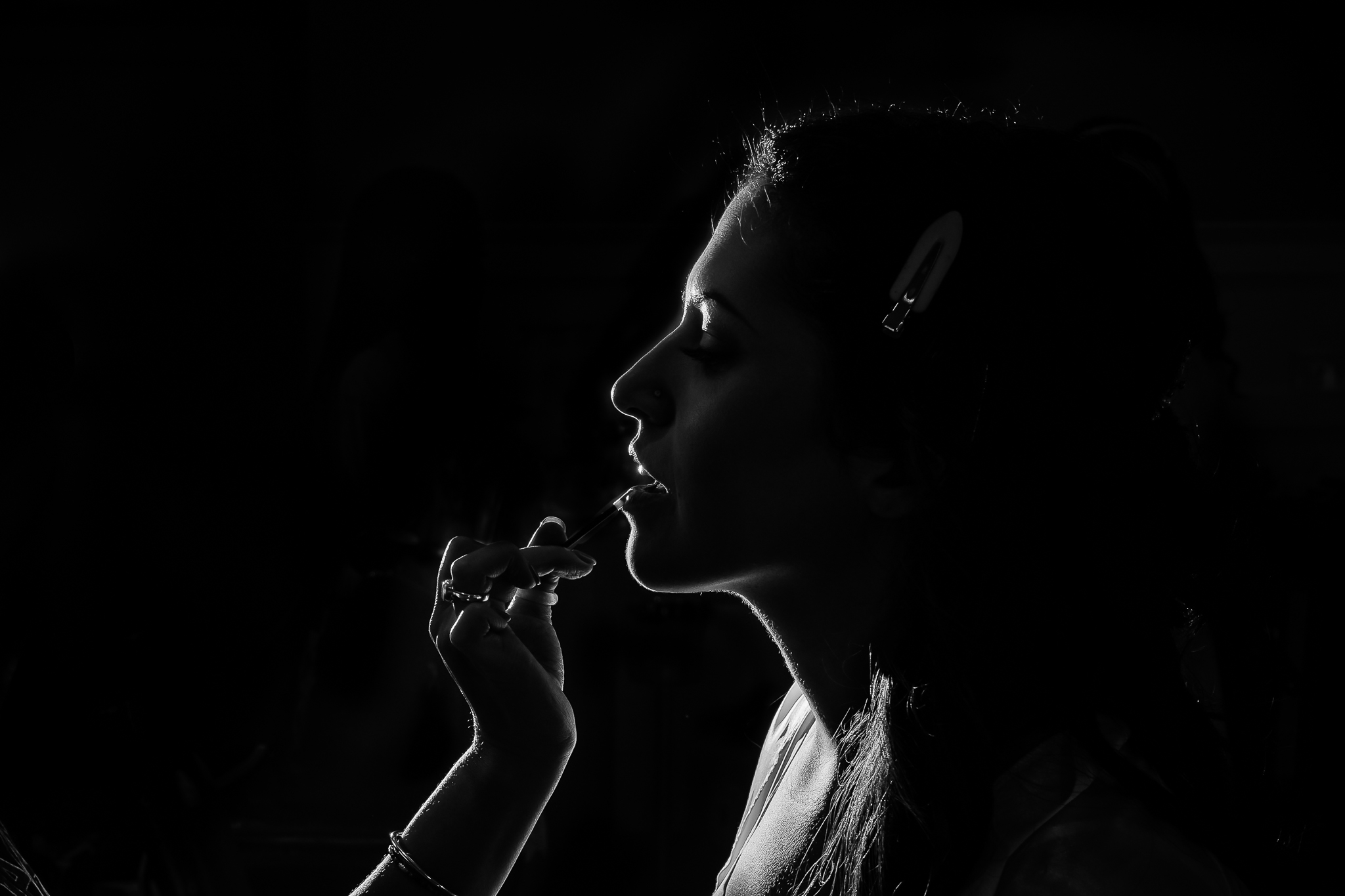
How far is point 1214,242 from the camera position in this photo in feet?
4.67

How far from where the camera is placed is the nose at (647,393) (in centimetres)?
59

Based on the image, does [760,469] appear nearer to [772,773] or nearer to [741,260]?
[741,260]

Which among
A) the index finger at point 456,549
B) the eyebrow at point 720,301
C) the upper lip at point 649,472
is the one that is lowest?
the index finger at point 456,549

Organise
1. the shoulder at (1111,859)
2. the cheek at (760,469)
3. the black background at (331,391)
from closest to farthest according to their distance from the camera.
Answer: the shoulder at (1111,859) → the cheek at (760,469) → the black background at (331,391)

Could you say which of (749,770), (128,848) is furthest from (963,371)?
(128,848)

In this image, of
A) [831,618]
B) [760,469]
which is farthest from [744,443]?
[831,618]

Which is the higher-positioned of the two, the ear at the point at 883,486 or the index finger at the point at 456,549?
the index finger at the point at 456,549

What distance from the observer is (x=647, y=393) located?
597 millimetres

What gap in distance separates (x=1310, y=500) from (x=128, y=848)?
5.10 ft

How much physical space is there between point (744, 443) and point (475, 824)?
32cm

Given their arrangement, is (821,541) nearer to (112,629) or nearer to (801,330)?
(801,330)

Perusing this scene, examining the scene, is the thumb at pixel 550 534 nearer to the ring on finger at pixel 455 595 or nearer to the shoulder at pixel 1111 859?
the ring on finger at pixel 455 595

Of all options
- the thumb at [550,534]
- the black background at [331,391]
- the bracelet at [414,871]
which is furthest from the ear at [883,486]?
the black background at [331,391]

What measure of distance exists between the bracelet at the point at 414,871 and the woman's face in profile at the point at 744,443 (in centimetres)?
25
